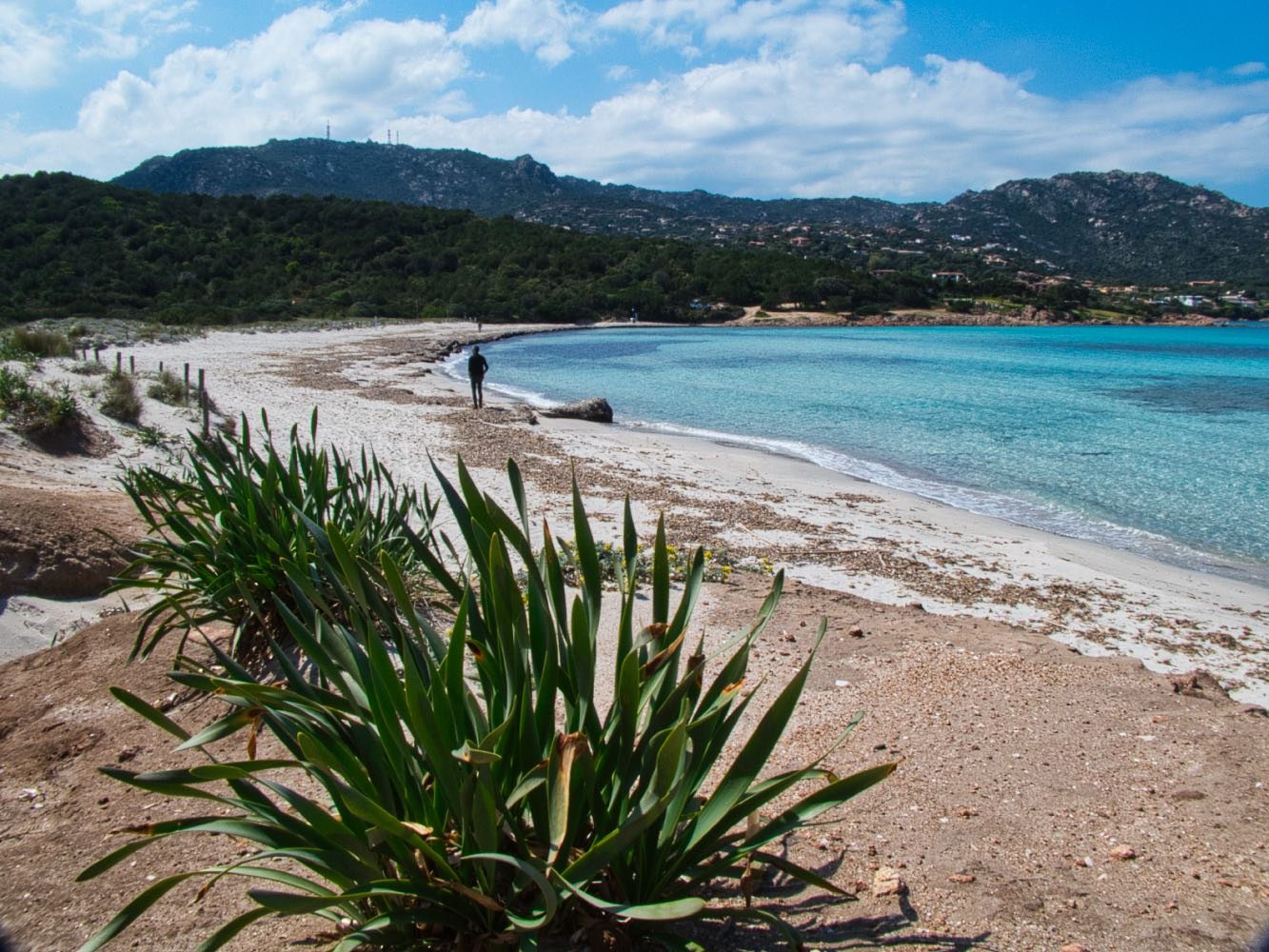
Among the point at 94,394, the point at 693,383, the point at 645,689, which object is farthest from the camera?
the point at 693,383

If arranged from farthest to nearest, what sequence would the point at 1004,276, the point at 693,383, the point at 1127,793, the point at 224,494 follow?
the point at 1004,276 → the point at 693,383 → the point at 224,494 → the point at 1127,793

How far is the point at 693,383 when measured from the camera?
27.3m

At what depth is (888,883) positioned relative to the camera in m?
2.16

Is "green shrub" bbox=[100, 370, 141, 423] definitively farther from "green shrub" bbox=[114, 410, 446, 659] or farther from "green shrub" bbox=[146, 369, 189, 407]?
"green shrub" bbox=[114, 410, 446, 659]

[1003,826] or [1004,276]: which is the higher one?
[1004,276]

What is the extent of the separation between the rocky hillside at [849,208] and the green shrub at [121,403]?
363 feet

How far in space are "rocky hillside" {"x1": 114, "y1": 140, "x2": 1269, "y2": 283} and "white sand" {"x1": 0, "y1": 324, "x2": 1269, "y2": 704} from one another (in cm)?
10848

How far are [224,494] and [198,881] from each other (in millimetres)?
2321

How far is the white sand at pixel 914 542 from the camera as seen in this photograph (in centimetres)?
621

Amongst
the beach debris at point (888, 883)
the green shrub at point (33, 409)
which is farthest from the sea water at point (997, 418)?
the green shrub at point (33, 409)

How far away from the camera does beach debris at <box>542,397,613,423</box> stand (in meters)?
17.9

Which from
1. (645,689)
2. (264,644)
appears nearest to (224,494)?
(264,644)

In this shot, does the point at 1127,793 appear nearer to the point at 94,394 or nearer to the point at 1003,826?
the point at 1003,826

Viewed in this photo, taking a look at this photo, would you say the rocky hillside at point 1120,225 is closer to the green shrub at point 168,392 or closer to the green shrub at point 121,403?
the green shrub at point 168,392
